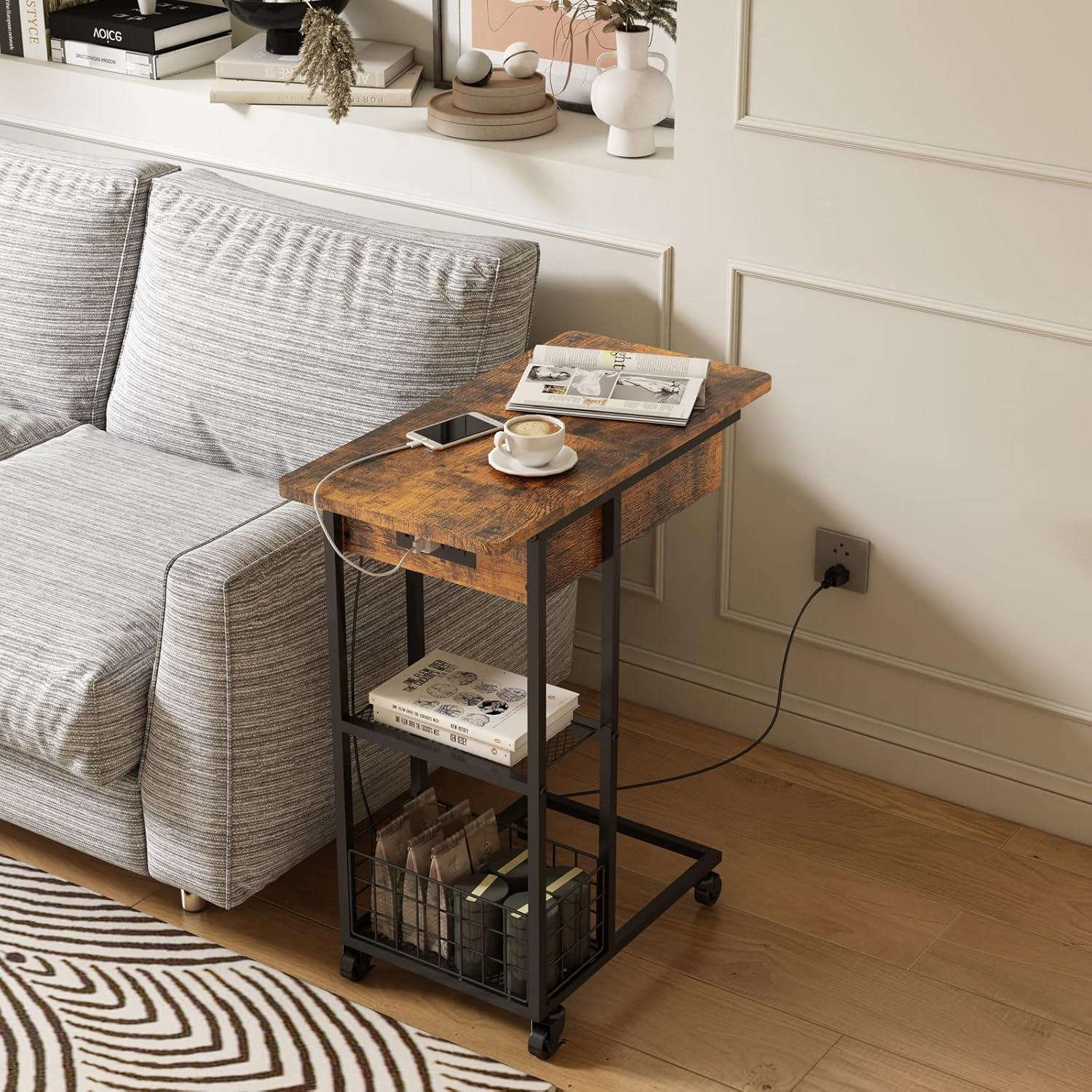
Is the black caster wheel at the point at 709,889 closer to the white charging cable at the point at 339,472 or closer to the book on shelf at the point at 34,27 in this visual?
→ the white charging cable at the point at 339,472

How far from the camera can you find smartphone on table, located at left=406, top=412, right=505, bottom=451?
6.63ft

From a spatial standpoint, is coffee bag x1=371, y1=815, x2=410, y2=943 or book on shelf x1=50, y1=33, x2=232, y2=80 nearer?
coffee bag x1=371, y1=815, x2=410, y2=943

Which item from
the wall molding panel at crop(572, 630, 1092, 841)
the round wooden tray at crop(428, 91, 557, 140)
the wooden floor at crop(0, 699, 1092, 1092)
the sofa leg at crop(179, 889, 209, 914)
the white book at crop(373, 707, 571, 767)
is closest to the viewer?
the white book at crop(373, 707, 571, 767)

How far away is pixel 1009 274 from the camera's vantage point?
7.39 ft

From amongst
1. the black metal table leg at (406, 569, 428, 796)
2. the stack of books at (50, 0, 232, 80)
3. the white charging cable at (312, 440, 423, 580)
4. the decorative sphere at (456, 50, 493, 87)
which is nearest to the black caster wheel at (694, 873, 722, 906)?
the black metal table leg at (406, 569, 428, 796)

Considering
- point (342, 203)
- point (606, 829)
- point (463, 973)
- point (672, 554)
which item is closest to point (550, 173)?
point (342, 203)

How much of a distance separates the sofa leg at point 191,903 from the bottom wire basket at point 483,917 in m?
0.28

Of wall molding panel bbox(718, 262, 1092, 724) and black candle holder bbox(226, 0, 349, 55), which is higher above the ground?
black candle holder bbox(226, 0, 349, 55)

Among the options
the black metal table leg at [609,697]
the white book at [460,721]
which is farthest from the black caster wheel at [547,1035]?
the white book at [460,721]

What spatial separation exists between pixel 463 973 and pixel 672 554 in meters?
0.90

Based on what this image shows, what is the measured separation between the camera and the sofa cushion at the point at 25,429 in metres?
2.72

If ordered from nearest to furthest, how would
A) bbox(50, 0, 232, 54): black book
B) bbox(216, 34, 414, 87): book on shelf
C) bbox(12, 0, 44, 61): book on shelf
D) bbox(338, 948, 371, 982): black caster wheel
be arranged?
bbox(338, 948, 371, 982): black caster wheel, bbox(216, 34, 414, 87): book on shelf, bbox(50, 0, 232, 54): black book, bbox(12, 0, 44, 61): book on shelf

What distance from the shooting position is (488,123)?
2.65 metres

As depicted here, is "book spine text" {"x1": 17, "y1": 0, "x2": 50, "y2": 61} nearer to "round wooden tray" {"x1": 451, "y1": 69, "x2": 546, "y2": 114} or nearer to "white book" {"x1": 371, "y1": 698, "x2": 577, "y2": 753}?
"round wooden tray" {"x1": 451, "y1": 69, "x2": 546, "y2": 114}
